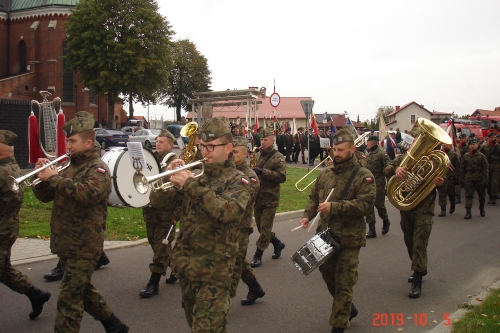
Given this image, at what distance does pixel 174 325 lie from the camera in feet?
18.6

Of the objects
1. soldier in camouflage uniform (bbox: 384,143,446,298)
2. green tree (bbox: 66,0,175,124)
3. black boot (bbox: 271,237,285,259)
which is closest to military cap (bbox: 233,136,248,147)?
soldier in camouflage uniform (bbox: 384,143,446,298)

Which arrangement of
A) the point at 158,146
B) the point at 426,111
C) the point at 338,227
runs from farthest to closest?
the point at 426,111
the point at 158,146
the point at 338,227

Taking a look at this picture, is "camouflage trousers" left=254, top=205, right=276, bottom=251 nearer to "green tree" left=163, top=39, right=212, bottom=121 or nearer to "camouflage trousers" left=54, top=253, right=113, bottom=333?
"camouflage trousers" left=54, top=253, right=113, bottom=333

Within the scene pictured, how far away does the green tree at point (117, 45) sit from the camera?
150ft

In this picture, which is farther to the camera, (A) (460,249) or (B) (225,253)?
(A) (460,249)

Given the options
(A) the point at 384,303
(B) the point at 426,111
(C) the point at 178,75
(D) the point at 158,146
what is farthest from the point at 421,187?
(B) the point at 426,111

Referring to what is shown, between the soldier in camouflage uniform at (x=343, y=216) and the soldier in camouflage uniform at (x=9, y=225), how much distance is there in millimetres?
2946

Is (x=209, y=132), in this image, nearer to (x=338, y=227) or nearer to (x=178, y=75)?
(x=338, y=227)

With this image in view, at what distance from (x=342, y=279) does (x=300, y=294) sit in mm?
1783

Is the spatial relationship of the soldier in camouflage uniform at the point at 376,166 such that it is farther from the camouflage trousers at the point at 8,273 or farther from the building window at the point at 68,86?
the building window at the point at 68,86

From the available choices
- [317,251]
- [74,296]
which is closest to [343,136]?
[317,251]

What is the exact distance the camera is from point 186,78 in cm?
6575

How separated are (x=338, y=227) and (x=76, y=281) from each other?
255 centimetres

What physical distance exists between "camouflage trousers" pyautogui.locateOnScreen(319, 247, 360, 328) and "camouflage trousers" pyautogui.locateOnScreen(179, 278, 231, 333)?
162cm
